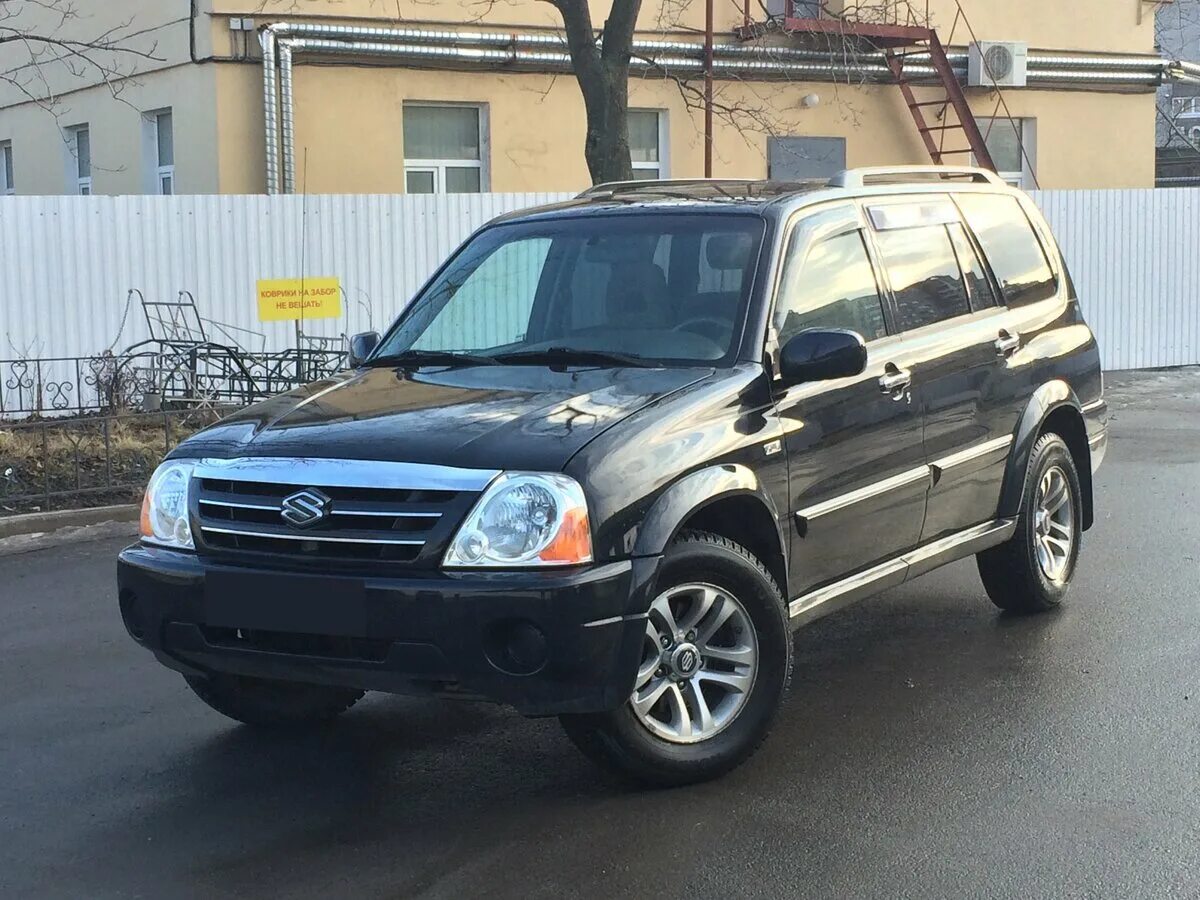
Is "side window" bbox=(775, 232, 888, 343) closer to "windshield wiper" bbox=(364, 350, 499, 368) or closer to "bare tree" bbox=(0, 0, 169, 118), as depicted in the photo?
"windshield wiper" bbox=(364, 350, 499, 368)

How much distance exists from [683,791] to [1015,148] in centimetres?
1927

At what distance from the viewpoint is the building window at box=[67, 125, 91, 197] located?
2081cm

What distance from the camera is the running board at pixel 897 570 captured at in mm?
5238

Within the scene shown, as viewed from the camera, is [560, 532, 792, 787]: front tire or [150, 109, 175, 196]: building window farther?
[150, 109, 175, 196]: building window

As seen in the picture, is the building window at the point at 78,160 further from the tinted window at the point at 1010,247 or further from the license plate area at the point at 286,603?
the license plate area at the point at 286,603

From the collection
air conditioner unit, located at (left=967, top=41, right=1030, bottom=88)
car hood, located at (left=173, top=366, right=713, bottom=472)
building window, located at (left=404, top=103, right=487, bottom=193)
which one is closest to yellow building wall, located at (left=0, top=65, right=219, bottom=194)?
building window, located at (left=404, top=103, right=487, bottom=193)

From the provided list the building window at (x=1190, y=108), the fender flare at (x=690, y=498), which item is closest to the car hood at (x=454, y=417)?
the fender flare at (x=690, y=498)

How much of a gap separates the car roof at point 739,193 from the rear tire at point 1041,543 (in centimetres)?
128

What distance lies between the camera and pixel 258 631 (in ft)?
14.9

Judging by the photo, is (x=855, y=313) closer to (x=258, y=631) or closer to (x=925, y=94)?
(x=258, y=631)

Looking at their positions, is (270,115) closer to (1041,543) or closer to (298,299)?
(298,299)

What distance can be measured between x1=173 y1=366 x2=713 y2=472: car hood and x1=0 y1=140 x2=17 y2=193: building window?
65.4 ft

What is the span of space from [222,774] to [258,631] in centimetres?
73

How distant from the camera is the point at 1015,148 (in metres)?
22.3
